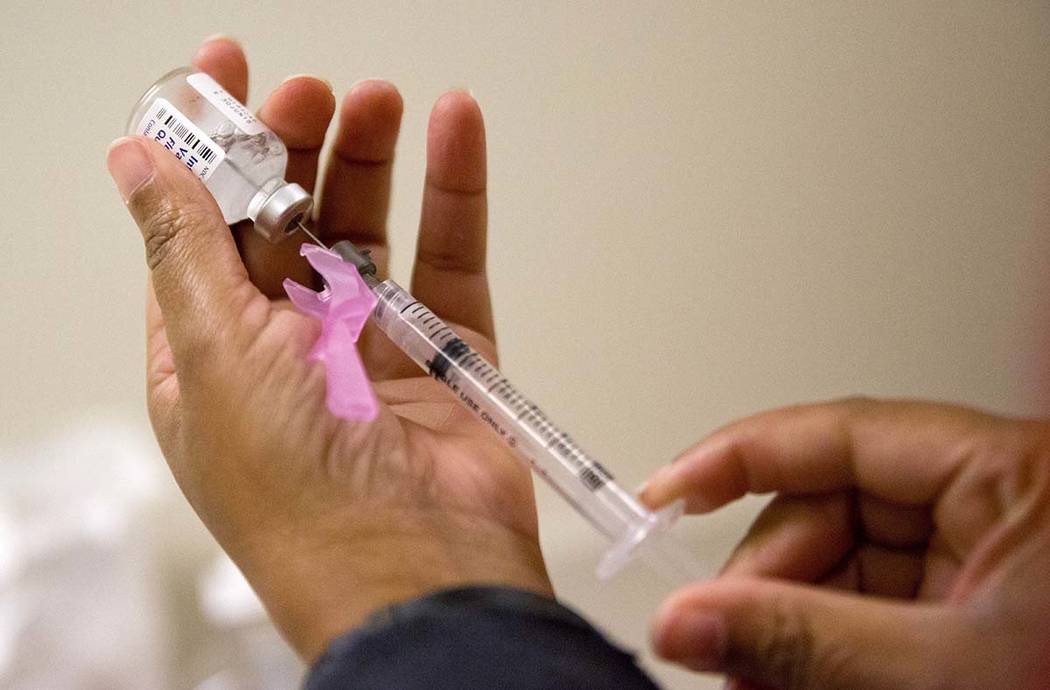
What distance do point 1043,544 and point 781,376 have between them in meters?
0.81

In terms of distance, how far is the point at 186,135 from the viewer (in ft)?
2.87

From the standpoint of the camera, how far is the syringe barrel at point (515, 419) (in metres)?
0.73

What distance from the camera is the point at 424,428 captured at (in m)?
0.89

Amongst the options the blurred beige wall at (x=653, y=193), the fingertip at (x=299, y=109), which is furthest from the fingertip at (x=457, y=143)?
the blurred beige wall at (x=653, y=193)

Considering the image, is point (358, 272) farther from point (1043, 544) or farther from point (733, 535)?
point (733, 535)

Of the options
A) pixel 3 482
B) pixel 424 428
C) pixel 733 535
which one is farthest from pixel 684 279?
pixel 3 482

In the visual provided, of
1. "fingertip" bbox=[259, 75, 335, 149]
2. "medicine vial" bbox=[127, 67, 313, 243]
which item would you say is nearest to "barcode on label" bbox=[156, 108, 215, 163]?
"medicine vial" bbox=[127, 67, 313, 243]

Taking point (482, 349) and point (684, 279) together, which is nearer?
point (482, 349)

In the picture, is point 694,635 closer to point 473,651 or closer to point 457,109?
point 473,651

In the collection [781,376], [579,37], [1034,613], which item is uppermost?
[579,37]

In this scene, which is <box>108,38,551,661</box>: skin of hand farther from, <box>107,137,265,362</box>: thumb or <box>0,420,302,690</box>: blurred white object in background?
<box>0,420,302,690</box>: blurred white object in background

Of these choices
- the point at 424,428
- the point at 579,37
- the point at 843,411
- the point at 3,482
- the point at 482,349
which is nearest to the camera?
the point at 843,411

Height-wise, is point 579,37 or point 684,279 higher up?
point 579,37

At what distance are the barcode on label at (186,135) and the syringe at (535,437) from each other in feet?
0.44
